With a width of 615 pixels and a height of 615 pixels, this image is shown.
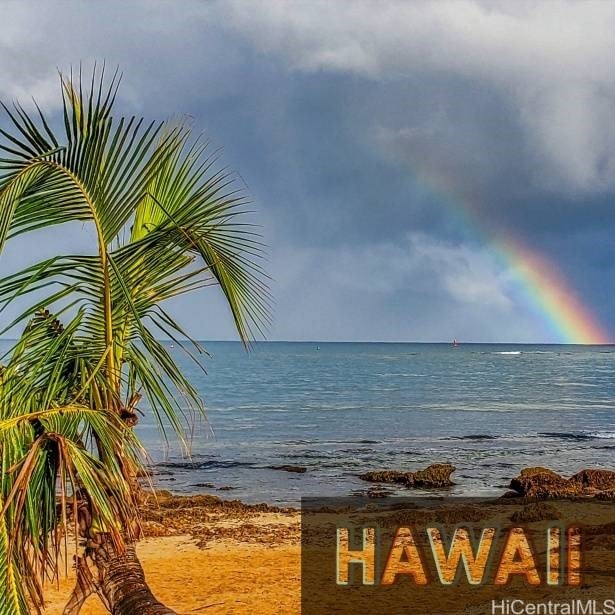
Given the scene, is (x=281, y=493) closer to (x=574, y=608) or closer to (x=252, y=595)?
(x=252, y=595)

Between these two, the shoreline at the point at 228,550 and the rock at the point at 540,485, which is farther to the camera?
the rock at the point at 540,485

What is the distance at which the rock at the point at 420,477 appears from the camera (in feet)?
68.3

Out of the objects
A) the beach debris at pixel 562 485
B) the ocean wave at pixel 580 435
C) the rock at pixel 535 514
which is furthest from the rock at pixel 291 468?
the ocean wave at pixel 580 435

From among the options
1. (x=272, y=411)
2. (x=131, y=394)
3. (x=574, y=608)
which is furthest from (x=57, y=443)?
(x=272, y=411)

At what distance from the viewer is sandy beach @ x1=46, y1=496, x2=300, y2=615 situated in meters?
9.49

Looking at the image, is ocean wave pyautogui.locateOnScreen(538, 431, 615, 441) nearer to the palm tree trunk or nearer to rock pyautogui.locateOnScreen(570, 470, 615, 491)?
rock pyautogui.locateOnScreen(570, 470, 615, 491)

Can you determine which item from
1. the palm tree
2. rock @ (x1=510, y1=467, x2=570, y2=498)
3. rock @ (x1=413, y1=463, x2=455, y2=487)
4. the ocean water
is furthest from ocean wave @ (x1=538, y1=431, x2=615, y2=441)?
the palm tree

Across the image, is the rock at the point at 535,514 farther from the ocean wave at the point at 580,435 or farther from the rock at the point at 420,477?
the ocean wave at the point at 580,435

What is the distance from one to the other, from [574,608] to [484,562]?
15.3ft

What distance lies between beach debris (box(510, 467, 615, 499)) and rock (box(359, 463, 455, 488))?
2.24 m

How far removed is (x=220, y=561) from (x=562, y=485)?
33.7 ft
